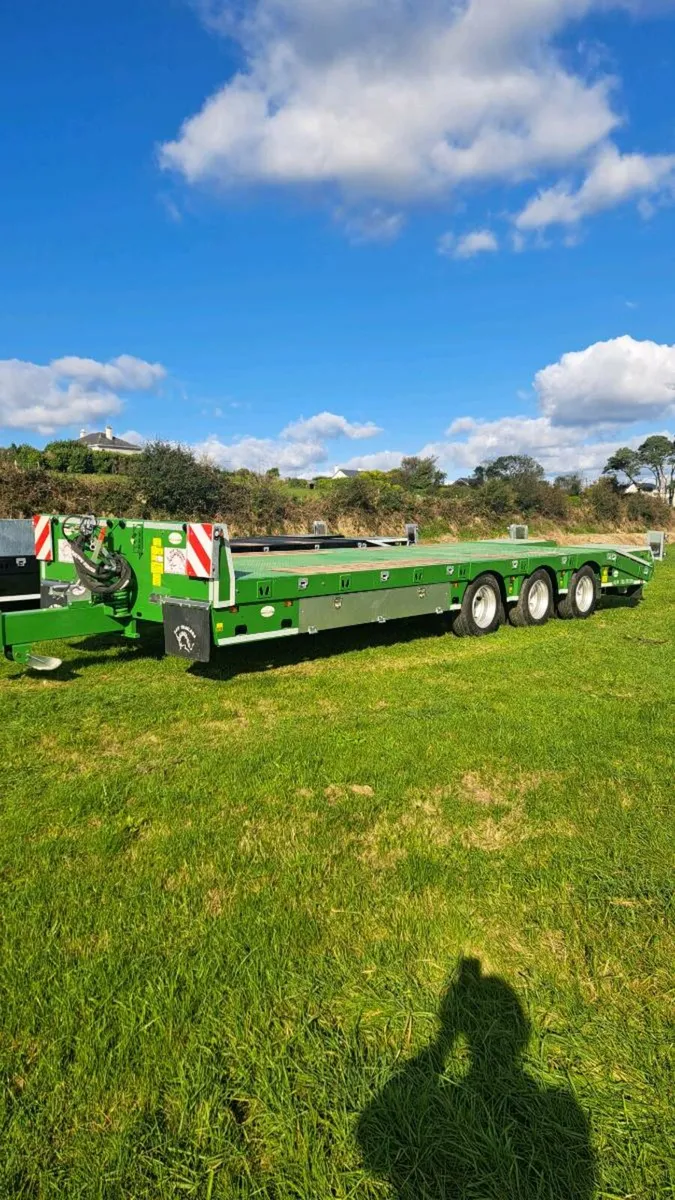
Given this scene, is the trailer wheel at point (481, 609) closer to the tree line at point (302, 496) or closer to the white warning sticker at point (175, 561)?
the white warning sticker at point (175, 561)

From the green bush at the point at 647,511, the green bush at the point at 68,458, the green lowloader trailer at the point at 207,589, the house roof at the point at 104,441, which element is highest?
the house roof at the point at 104,441

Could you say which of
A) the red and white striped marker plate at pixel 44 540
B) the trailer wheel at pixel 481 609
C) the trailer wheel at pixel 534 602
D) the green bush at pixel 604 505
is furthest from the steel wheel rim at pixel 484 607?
the green bush at pixel 604 505

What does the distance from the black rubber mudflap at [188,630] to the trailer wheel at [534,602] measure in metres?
5.25

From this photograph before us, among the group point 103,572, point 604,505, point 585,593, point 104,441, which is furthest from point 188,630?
point 104,441

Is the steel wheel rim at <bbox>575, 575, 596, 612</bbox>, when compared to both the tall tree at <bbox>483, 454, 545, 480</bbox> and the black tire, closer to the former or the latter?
the black tire

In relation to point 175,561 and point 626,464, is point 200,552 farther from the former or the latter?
point 626,464

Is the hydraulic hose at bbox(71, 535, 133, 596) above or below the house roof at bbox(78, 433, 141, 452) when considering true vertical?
below

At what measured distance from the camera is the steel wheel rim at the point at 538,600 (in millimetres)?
10047

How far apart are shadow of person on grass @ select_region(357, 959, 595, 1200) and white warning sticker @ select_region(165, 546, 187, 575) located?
15.4ft

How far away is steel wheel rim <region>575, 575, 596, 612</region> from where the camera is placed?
10.9 metres

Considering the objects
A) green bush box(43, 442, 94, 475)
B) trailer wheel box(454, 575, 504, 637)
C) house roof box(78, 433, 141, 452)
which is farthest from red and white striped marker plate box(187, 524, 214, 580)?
house roof box(78, 433, 141, 452)

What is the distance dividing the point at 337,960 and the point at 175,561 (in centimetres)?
439

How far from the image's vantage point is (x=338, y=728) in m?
A: 5.16

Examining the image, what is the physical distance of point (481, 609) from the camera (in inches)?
363
